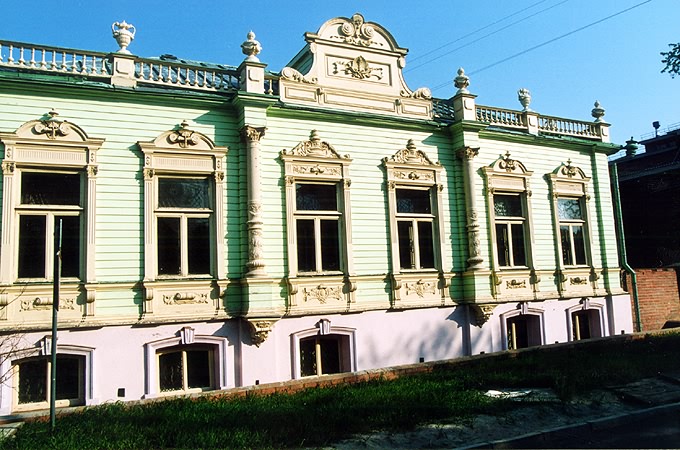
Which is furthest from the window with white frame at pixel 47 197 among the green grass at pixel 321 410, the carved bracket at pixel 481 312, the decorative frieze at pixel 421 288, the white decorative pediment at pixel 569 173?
the white decorative pediment at pixel 569 173

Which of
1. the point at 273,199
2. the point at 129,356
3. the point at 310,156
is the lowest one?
the point at 129,356

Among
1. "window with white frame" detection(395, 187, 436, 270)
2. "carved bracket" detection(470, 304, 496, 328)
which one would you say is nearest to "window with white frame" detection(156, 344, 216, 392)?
"window with white frame" detection(395, 187, 436, 270)

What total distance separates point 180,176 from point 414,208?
20.1 ft

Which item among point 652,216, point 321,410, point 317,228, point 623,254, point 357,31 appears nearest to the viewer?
point 321,410

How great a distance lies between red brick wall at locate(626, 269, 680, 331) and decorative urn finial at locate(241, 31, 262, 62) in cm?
1376

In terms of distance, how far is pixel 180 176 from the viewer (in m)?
11.9

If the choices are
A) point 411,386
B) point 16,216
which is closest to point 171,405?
point 411,386

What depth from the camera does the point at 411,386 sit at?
9.63 meters

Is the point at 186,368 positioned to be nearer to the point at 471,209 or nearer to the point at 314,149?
the point at 314,149

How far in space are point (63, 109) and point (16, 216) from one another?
7.62 feet

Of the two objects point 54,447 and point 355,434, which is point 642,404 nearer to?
point 355,434

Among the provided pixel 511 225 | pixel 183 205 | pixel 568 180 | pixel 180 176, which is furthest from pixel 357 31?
pixel 568 180

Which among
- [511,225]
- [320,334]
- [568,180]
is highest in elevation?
[568,180]

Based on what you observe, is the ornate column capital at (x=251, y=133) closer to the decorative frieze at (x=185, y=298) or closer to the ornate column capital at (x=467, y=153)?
the decorative frieze at (x=185, y=298)
